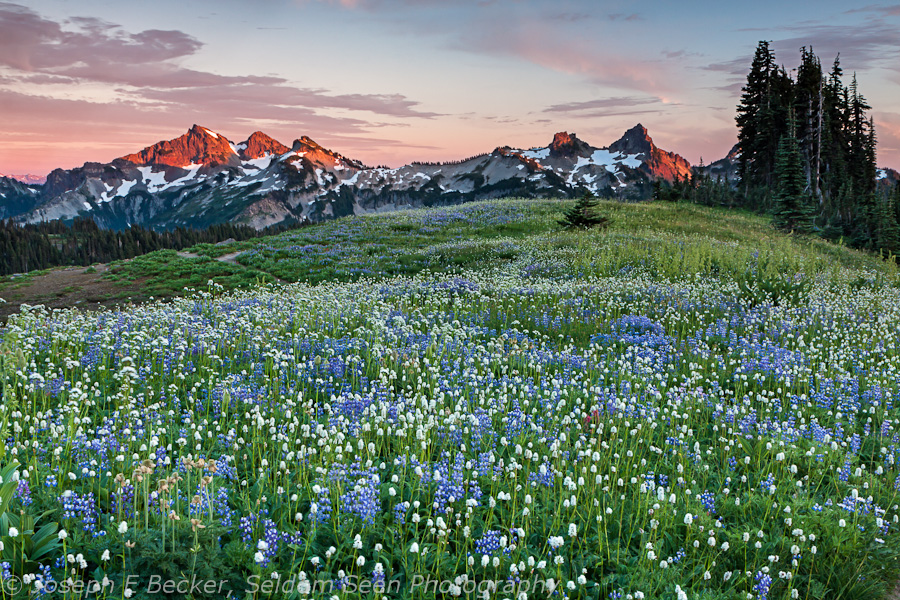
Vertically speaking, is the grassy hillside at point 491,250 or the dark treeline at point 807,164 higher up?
the dark treeline at point 807,164

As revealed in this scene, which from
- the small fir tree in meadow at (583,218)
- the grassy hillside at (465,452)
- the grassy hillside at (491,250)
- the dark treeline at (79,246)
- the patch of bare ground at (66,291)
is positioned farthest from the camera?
the dark treeline at (79,246)

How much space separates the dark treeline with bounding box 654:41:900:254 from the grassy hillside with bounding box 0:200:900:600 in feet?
124

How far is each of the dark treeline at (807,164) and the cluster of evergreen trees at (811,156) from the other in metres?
0.09

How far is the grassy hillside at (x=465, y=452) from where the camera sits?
4.50 m

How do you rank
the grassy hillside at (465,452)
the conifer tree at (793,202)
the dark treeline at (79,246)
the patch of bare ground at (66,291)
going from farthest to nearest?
the dark treeline at (79,246), the conifer tree at (793,202), the patch of bare ground at (66,291), the grassy hillside at (465,452)

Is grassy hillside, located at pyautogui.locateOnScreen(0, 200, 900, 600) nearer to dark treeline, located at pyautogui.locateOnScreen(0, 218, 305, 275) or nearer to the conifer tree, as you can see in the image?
the conifer tree

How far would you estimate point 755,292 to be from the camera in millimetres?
15938

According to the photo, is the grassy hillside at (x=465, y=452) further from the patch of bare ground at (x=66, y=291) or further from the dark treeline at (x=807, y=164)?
the dark treeline at (x=807, y=164)

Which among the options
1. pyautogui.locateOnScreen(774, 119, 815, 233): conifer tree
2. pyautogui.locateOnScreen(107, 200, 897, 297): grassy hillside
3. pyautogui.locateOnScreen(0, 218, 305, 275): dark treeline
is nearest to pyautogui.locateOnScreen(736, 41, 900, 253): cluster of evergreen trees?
pyautogui.locateOnScreen(774, 119, 815, 233): conifer tree

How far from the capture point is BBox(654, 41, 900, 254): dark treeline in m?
45.9

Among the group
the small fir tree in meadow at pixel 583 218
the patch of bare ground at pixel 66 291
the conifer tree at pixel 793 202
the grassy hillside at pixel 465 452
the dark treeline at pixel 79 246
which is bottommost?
the dark treeline at pixel 79 246

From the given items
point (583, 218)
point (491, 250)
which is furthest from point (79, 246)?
point (583, 218)

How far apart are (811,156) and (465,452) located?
74876 mm

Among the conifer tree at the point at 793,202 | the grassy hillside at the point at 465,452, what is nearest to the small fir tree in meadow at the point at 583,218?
the conifer tree at the point at 793,202
